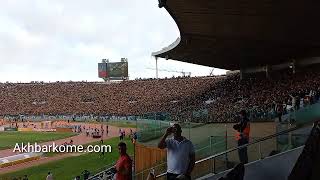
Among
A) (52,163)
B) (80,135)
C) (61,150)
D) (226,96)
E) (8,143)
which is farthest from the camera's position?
(80,135)

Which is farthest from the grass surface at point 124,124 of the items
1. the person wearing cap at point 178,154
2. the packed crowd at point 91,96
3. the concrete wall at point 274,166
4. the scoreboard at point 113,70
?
the person wearing cap at point 178,154

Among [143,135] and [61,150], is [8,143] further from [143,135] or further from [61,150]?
[143,135]

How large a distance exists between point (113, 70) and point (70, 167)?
7026cm

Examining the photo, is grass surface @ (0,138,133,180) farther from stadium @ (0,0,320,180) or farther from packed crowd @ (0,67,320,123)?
packed crowd @ (0,67,320,123)

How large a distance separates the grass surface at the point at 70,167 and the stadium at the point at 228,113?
0.06 metres

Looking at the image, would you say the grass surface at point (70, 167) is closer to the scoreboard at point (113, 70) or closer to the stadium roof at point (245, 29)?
the stadium roof at point (245, 29)

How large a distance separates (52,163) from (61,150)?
7.52 m

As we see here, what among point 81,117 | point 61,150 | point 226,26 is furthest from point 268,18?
point 81,117

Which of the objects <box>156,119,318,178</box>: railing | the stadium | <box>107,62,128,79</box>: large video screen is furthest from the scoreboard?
<box>156,119,318,178</box>: railing

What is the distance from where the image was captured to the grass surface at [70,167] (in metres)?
26.9

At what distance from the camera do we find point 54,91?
85.2 metres

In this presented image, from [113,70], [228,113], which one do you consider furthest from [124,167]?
[113,70]

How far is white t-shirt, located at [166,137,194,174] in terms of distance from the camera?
23.4 feet

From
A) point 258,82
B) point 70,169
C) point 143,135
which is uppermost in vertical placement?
point 258,82
